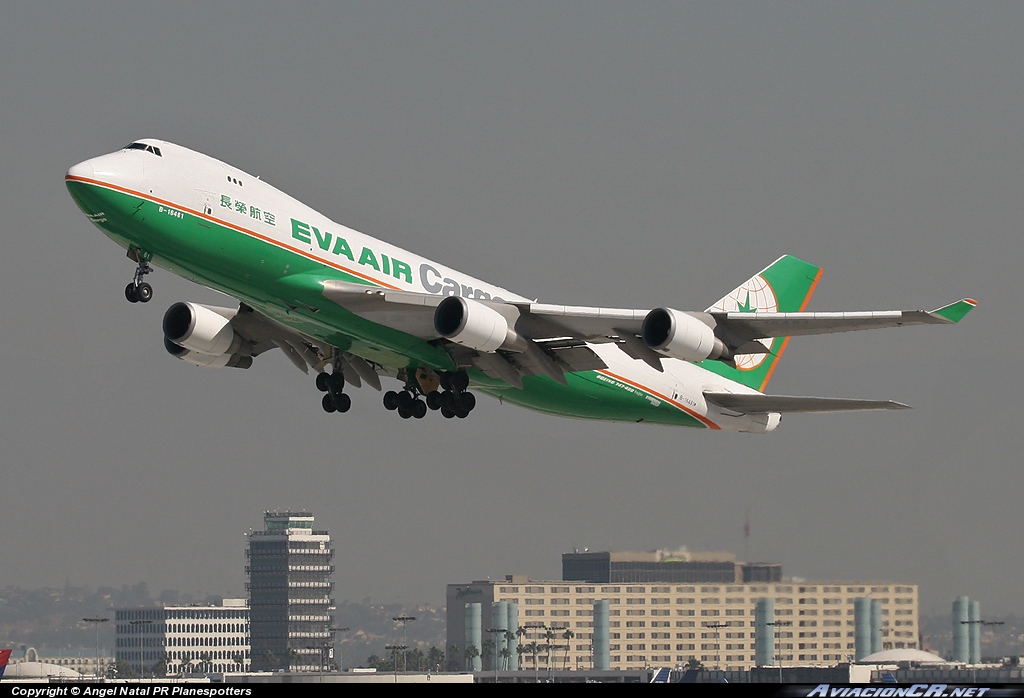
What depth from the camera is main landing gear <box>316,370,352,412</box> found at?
4091 cm

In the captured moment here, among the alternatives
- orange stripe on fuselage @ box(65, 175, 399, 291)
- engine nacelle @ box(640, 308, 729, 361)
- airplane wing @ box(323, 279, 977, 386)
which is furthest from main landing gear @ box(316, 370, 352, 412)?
engine nacelle @ box(640, 308, 729, 361)

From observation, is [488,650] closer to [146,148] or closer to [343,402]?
[343,402]

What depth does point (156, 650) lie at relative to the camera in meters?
137

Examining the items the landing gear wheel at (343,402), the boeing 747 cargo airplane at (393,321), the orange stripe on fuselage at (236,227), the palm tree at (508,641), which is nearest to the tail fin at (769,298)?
the boeing 747 cargo airplane at (393,321)

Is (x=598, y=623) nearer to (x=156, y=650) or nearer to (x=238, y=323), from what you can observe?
(x=238, y=323)

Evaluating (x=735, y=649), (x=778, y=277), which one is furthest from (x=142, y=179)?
(x=735, y=649)

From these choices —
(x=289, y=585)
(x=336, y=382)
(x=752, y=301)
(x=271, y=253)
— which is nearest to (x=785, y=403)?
(x=752, y=301)

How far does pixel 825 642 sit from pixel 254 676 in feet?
69.9

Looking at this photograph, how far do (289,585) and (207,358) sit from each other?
99.3m

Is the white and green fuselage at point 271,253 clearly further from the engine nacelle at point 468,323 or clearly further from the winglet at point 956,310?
the winglet at point 956,310

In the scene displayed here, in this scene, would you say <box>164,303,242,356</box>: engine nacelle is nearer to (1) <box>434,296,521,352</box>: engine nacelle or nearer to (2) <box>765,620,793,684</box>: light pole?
(1) <box>434,296,521,352</box>: engine nacelle

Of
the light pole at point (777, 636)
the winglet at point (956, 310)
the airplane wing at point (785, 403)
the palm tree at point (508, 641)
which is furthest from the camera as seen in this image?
the palm tree at point (508, 641)

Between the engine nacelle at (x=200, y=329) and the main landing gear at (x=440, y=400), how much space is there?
4.71 m

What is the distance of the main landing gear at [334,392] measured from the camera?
40906mm
